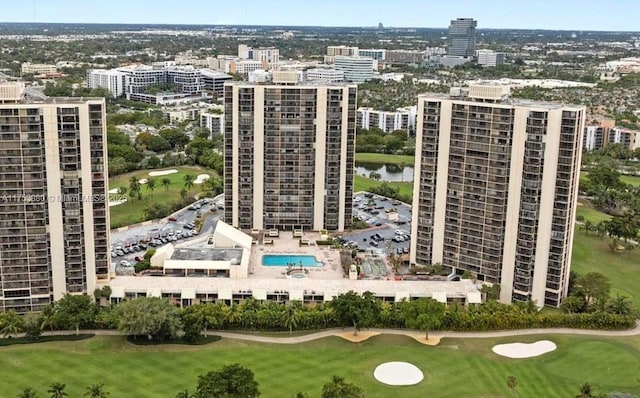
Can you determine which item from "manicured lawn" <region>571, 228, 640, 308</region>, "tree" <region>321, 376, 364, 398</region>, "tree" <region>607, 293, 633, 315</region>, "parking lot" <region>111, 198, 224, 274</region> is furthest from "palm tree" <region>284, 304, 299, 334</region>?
"manicured lawn" <region>571, 228, 640, 308</region>

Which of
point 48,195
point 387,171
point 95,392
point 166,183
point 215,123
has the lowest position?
point 95,392

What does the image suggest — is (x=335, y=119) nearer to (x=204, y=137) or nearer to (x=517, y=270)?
(x=517, y=270)

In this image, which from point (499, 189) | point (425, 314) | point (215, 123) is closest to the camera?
point (425, 314)

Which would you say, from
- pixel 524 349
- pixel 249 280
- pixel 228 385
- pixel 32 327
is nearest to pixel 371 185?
pixel 249 280

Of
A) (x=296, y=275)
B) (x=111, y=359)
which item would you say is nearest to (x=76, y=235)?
(x=111, y=359)

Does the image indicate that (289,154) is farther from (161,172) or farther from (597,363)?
(597,363)

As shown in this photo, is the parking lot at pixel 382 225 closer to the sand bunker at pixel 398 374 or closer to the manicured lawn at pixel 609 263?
the manicured lawn at pixel 609 263

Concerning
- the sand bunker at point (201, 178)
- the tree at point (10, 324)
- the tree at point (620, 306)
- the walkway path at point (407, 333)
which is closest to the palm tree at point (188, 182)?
the sand bunker at point (201, 178)
